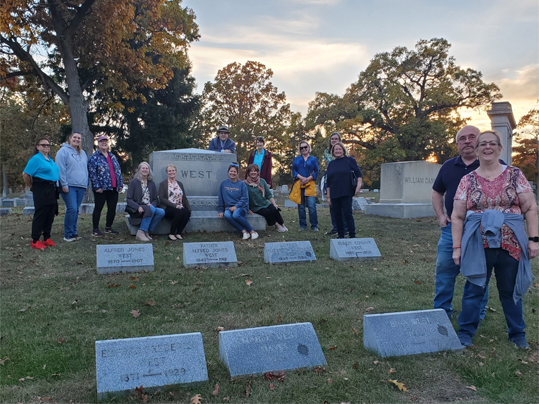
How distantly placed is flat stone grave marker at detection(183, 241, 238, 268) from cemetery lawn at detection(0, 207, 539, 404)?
0.17 m

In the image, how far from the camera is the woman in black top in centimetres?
788

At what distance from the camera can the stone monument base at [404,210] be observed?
488 inches

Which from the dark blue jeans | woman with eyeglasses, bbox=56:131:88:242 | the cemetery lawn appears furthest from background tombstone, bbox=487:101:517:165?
woman with eyeglasses, bbox=56:131:88:242

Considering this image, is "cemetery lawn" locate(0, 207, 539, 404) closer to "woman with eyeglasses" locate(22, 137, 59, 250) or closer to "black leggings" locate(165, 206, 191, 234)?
"woman with eyeglasses" locate(22, 137, 59, 250)

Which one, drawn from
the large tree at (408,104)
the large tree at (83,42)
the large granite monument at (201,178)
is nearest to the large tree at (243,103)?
the large tree at (408,104)

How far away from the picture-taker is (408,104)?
30.6 metres

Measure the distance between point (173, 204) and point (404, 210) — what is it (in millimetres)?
7248

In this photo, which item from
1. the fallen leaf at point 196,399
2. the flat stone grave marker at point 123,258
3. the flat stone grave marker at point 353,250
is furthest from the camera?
Answer: the flat stone grave marker at point 353,250

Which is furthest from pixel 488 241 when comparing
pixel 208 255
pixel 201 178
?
pixel 201 178

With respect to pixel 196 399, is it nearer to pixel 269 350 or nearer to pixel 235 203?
pixel 269 350

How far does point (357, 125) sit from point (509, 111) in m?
16.8

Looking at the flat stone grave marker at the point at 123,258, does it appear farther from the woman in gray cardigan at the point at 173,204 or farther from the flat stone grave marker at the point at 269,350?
the flat stone grave marker at the point at 269,350

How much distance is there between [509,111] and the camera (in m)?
15.1

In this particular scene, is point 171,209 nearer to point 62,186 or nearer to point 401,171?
point 62,186
